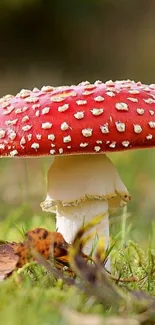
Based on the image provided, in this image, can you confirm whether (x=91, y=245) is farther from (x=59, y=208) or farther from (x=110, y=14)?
(x=110, y=14)

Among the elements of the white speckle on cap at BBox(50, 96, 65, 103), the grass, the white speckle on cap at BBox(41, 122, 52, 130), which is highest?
the white speckle on cap at BBox(50, 96, 65, 103)

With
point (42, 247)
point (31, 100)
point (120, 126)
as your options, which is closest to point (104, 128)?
point (120, 126)

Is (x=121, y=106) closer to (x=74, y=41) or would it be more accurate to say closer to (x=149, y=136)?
(x=149, y=136)

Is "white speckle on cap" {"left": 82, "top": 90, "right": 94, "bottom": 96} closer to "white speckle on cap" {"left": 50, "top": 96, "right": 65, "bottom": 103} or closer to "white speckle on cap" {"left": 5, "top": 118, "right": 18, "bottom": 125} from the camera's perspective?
"white speckle on cap" {"left": 50, "top": 96, "right": 65, "bottom": 103}

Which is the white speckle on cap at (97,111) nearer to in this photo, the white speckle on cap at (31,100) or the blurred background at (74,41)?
the white speckle on cap at (31,100)

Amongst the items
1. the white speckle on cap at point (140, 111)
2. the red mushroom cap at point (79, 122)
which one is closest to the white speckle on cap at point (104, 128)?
the red mushroom cap at point (79, 122)

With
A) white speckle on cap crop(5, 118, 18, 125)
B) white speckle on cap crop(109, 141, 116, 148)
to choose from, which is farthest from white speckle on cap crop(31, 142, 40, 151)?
white speckle on cap crop(109, 141, 116, 148)
